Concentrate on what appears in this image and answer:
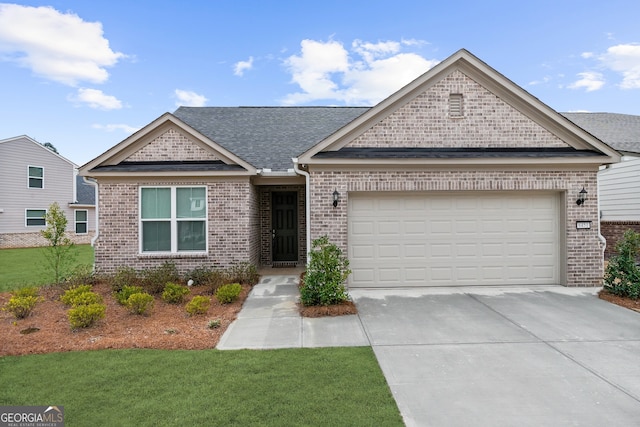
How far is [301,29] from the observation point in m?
15.3

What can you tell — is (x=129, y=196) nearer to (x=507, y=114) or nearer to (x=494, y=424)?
(x=494, y=424)

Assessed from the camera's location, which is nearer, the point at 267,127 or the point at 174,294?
the point at 174,294

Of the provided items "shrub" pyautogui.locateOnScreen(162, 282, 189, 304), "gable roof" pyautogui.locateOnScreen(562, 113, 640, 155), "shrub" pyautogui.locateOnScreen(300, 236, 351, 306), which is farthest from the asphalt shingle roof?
"gable roof" pyautogui.locateOnScreen(562, 113, 640, 155)

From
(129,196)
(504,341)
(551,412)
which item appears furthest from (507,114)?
(129,196)

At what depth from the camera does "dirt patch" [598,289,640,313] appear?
264 inches

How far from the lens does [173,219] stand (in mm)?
9180

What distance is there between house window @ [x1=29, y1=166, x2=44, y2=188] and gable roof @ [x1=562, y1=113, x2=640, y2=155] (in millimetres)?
30140

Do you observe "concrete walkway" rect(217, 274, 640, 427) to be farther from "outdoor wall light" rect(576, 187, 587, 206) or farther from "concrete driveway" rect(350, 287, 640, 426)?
"outdoor wall light" rect(576, 187, 587, 206)

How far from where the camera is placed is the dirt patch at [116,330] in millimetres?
4891

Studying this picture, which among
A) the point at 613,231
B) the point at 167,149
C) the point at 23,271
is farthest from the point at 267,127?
the point at 613,231

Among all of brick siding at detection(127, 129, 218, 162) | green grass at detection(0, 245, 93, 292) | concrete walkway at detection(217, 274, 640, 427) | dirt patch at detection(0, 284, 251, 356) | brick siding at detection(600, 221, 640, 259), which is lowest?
green grass at detection(0, 245, 93, 292)

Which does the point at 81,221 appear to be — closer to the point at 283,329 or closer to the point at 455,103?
the point at 283,329

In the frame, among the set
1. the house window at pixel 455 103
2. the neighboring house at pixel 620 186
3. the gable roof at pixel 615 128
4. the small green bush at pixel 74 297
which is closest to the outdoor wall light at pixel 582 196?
the house window at pixel 455 103

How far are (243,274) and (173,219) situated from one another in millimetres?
2472
